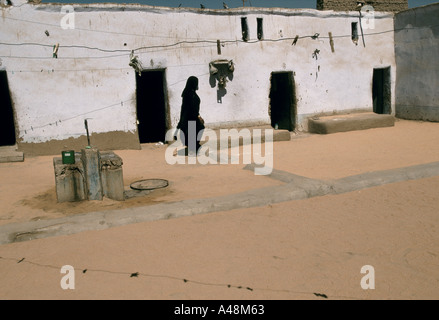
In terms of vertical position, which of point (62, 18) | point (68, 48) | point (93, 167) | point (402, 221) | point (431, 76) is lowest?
point (402, 221)

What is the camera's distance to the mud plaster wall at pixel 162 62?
978 cm

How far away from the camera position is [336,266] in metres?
3.54

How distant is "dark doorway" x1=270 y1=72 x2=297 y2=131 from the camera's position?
13.2 meters

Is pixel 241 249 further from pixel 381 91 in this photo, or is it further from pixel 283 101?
pixel 381 91

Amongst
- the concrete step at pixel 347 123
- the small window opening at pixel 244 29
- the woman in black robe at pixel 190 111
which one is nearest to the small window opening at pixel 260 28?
the small window opening at pixel 244 29

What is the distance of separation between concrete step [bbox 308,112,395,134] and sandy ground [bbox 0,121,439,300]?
6.25 m

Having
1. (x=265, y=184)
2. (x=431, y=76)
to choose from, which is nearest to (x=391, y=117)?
(x=431, y=76)

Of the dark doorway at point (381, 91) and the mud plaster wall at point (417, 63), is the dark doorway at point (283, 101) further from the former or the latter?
the mud plaster wall at point (417, 63)

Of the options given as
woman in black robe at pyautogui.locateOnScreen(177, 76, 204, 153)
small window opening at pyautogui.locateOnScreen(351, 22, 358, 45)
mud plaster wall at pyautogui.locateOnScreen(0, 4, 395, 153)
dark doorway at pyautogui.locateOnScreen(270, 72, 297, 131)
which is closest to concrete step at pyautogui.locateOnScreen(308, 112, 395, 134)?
mud plaster wall at pyautogui.locateOnScreen(0, 4, 395, 153)

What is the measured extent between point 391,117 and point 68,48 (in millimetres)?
10420

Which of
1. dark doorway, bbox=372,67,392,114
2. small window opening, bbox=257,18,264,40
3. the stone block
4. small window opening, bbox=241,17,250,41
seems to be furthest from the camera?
dark doorway, bbox=372,67,392,114

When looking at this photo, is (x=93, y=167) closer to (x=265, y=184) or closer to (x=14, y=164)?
(x=265, y=184)

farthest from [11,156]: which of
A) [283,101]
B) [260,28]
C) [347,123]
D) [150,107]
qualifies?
[347,123]

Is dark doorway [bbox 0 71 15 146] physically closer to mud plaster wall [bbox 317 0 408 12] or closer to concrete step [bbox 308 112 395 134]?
concrete step [bbox 308 112 395 134]
